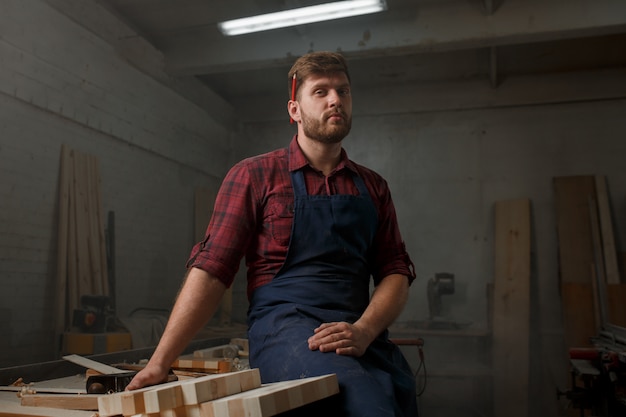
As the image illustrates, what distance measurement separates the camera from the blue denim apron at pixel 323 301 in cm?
152

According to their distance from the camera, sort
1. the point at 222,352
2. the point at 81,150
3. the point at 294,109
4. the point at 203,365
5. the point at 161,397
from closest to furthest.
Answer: the point at 161,397 → the point at 294,109 → the point at 203,365 → the point at 222,352 → the point at 81,150

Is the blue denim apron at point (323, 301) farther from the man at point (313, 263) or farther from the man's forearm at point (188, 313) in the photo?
the man's forearm at point (188, 313)

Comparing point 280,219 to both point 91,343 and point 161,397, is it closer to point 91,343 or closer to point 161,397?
point 161,397

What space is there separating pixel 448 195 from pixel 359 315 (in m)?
5.31

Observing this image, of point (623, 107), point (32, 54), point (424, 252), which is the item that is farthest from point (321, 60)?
point (623, 107)

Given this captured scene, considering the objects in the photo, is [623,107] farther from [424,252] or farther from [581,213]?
[424,252]

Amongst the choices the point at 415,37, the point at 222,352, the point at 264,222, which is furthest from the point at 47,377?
the point at 415,37

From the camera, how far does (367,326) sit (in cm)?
168

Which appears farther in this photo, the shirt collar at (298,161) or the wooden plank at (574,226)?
the wooden plank at (574,226)

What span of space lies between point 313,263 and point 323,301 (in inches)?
5.0

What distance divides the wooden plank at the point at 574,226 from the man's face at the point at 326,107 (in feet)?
16.2

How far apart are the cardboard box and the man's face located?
303 centimetres

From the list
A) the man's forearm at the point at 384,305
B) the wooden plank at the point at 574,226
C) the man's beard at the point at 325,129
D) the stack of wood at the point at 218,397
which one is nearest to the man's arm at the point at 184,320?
the stack of wood at the point at 218,397

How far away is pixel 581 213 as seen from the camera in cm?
620
